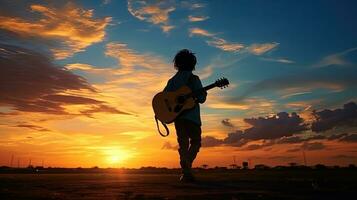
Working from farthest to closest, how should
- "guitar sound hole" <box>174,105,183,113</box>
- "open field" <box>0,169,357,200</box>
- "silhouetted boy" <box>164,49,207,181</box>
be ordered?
"guitar sound hole" <box>174,105,183,113</box> → "silhouetted boy" <box>164,49,207,181</box> → "open field" <box>0,169,357,200</box>

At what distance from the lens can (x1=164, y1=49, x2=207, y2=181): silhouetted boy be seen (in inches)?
305

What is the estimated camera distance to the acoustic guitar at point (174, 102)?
792 cm

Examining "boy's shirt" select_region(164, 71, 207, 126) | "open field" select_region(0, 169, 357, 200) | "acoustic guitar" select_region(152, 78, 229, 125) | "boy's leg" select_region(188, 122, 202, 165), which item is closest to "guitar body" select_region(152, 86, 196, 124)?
"acoustic guitar" select_region(152, 78, 229, 125)

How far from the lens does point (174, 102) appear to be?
8.05 m

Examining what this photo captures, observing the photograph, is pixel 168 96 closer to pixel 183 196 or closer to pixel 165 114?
pixel 165 114

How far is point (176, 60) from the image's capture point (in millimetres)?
8430

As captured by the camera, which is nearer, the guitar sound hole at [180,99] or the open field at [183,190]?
the open field at [183,190]

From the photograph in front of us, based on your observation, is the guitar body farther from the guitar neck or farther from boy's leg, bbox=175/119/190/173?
boy's leg, bbox=175/119/190/173

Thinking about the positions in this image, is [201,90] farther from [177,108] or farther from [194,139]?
[194,139]

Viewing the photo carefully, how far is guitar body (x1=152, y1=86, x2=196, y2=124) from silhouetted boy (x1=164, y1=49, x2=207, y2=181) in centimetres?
12

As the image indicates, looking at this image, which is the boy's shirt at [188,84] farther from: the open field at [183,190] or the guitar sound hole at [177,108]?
the open field at [183,190]

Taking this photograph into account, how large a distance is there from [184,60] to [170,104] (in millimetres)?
1060

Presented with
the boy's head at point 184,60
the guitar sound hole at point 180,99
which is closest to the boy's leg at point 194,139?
the guitar sound hole at point 180,99

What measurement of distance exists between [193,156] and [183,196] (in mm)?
3451
